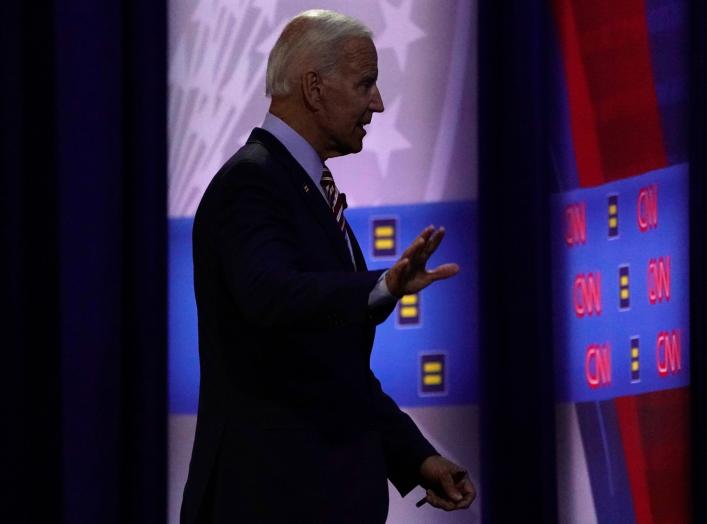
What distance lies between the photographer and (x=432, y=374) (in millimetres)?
2830

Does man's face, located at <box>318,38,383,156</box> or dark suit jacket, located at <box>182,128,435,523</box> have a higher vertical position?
man's face, located at <box>318,38,383,156</box>

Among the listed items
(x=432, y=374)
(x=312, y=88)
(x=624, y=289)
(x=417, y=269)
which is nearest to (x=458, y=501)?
(x=417, y=269)

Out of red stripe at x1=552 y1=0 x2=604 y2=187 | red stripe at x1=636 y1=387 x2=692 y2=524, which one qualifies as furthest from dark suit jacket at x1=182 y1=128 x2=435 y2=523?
red stripe at x1=636 y1=387 x2=692 y2=524

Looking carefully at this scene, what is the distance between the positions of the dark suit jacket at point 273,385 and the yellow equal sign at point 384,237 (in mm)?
1585

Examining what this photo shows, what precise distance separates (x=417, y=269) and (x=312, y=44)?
0.38 m

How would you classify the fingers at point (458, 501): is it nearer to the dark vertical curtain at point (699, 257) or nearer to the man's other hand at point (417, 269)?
the man's other hand at point (417, 269)

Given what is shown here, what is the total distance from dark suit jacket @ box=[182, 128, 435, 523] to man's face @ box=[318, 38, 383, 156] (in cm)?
9

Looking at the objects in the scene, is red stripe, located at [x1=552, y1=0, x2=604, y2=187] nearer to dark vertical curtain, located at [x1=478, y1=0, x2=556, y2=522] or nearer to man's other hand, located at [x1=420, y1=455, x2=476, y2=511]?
dark vertical curtain, located at [x1=478, y1=0, x2=556, y2=522]

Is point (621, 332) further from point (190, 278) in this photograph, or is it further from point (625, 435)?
point (190, 278)

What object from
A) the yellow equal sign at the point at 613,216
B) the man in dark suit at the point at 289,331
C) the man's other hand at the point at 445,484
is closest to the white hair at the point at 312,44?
the man in dark suit at the point at 289,331
